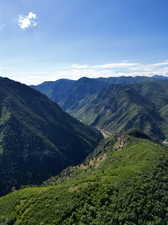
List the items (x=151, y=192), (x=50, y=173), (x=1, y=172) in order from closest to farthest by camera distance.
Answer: (x=151, y=192), (x=1, y=172), (x=50, y=173)

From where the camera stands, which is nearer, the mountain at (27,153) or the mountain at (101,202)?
the mountain at (101,202)

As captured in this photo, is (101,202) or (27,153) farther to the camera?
(27,153)

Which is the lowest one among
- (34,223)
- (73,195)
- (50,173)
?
(50,173)

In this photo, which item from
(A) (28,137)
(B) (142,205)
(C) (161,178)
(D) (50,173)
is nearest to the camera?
(B) (142,205)

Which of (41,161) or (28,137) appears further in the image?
(28,137)

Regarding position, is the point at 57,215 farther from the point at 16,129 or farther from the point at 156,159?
the point at 16,129

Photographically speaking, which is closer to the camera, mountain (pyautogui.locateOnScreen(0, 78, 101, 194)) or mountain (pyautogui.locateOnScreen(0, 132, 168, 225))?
mountain (pyautogui.locateOnScreen(0, 132, 168, 225))

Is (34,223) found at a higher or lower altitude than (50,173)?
higher

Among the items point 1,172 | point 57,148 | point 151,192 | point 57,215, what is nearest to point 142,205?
point 151,192

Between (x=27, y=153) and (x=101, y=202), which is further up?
(x=101, y=202)

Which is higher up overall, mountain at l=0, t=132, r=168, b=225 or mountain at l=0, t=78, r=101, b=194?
mountain at l=0, t=132, r=168, b=225

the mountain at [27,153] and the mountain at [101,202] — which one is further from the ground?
the mountain at [101,202]
